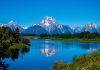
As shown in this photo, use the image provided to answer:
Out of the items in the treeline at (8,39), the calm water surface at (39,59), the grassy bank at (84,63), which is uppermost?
the treeline at (8,39)

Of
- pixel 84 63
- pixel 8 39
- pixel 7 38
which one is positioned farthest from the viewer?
pixel 7 38

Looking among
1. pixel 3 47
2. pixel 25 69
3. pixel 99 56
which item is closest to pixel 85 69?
pixel 99 56

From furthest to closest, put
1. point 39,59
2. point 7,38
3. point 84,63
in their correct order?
point 7,38
point 39,59
point 84,63

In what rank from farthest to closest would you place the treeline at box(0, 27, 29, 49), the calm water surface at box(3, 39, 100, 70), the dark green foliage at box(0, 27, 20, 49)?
1. the dark green foliage at box(0, 27, 20, 49)
2. the treeline at box(0, 27, 29, 49)
3. the calm water surface at box(3, 39, 100, 70)

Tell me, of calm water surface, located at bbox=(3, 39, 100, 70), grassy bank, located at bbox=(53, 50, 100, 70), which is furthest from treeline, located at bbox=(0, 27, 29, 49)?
grassy bank, located at bbox=(53, 50, 100, 70)

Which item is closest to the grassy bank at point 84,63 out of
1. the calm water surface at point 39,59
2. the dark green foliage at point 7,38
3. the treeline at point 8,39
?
the calm water surface at point 39,59

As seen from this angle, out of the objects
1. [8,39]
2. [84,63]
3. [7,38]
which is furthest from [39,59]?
[7,38]

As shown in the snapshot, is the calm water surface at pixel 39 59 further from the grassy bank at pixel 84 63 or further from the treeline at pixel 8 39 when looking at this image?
the treeline at pixel 8 39

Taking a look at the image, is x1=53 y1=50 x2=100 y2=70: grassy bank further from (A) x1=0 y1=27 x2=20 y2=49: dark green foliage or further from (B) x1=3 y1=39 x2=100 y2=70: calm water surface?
(A) x1=0 y1=27 x2=20 y2=49: dark green foliage

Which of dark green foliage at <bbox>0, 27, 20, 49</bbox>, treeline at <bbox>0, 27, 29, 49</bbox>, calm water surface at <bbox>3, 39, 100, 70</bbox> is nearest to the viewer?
calm water surface at <bbox>3, 39, 100, 70</bbox>

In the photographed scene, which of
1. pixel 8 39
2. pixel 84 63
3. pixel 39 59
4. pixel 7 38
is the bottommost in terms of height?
pixel 39 59

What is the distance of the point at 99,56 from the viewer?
2952cm

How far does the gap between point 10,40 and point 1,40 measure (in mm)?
9188

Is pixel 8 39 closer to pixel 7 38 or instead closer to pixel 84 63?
pixel 7 38
